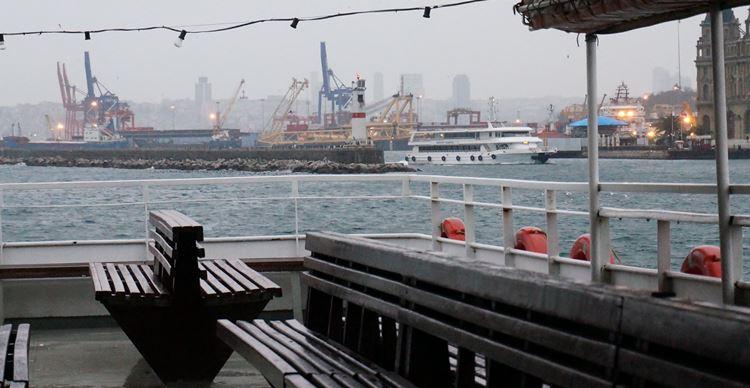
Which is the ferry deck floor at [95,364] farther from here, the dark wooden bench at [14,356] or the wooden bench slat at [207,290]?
the dark wooden bench at [14,356]

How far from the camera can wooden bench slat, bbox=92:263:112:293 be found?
667 cm

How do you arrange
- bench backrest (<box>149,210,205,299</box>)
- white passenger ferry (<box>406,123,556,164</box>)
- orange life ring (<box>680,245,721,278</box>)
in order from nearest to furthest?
bench backrest (<box>149,210,205,299</box>) → orange life ring (<box>680,245,721,278</box>) → white passenger ferry (<box>406,123,556,164</box>)

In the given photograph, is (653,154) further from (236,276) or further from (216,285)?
(216,285)

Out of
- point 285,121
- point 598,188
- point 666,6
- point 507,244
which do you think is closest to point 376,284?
point 666,6

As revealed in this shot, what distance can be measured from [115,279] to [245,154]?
13006 cm

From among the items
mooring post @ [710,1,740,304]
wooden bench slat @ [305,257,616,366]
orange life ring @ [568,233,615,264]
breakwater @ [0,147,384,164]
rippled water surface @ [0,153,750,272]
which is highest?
breakwater @ [0,147,384,164]

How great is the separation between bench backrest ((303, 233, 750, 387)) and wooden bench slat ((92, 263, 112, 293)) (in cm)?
150

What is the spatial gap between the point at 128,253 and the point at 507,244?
9.99 feet

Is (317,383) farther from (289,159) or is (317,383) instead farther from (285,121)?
(285,121)

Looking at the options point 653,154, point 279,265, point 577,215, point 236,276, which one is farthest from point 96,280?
point 653,154

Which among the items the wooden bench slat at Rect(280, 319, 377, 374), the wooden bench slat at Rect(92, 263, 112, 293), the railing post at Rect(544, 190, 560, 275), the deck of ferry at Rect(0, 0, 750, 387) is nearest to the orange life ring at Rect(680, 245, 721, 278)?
the deck of ferry at Rect(0, 0, 750, 387)

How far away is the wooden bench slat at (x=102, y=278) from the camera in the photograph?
6673 mm

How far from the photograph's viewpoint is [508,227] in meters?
9.42

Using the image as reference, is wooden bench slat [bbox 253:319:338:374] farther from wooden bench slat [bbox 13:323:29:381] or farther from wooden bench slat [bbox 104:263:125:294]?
wooden bench slat [bbox 104:263:125:294]
